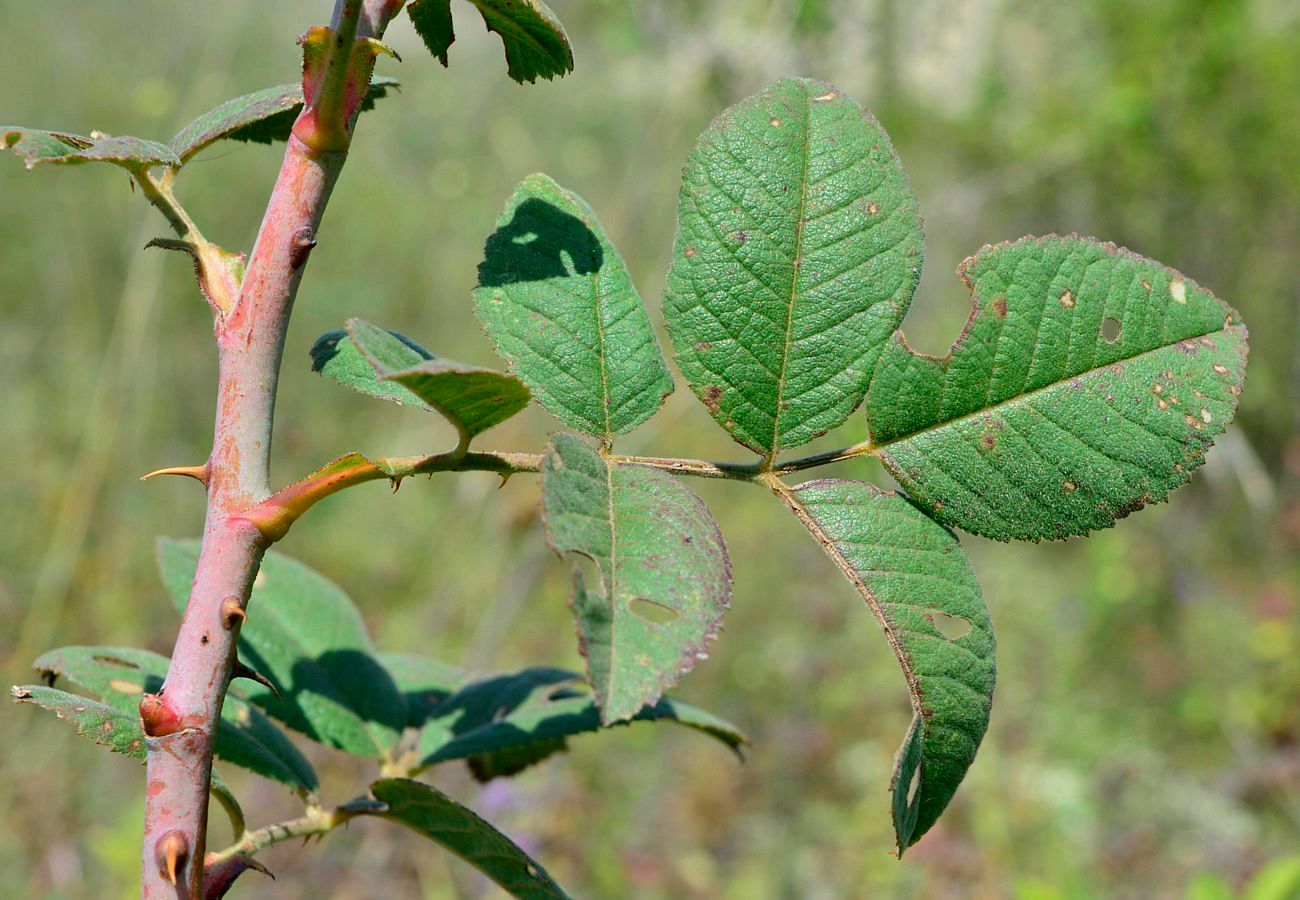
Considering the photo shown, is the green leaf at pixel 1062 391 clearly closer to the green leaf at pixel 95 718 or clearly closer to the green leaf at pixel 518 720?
the green leaf at pixel 518 720

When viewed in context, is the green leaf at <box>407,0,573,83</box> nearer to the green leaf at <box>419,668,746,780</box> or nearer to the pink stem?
the pink stem

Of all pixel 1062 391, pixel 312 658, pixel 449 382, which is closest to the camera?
pixel 449 382

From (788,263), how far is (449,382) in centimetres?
22

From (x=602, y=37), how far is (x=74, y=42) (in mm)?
2887

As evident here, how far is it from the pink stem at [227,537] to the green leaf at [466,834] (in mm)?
135

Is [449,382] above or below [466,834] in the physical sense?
above

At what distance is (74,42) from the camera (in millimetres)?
5203

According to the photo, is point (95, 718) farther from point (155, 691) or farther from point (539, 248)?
point (539, 248)

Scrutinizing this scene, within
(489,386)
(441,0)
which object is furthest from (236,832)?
(441,0)

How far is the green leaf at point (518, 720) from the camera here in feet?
2.48

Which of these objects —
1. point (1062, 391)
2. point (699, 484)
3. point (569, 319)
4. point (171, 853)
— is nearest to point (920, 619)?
point (1062, 391)

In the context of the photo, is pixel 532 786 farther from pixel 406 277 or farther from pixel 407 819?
pixel 406 277

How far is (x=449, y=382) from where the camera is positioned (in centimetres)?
49

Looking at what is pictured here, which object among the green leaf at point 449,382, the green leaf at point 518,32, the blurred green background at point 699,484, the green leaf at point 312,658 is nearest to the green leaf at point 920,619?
the green leaf at point 449,382
